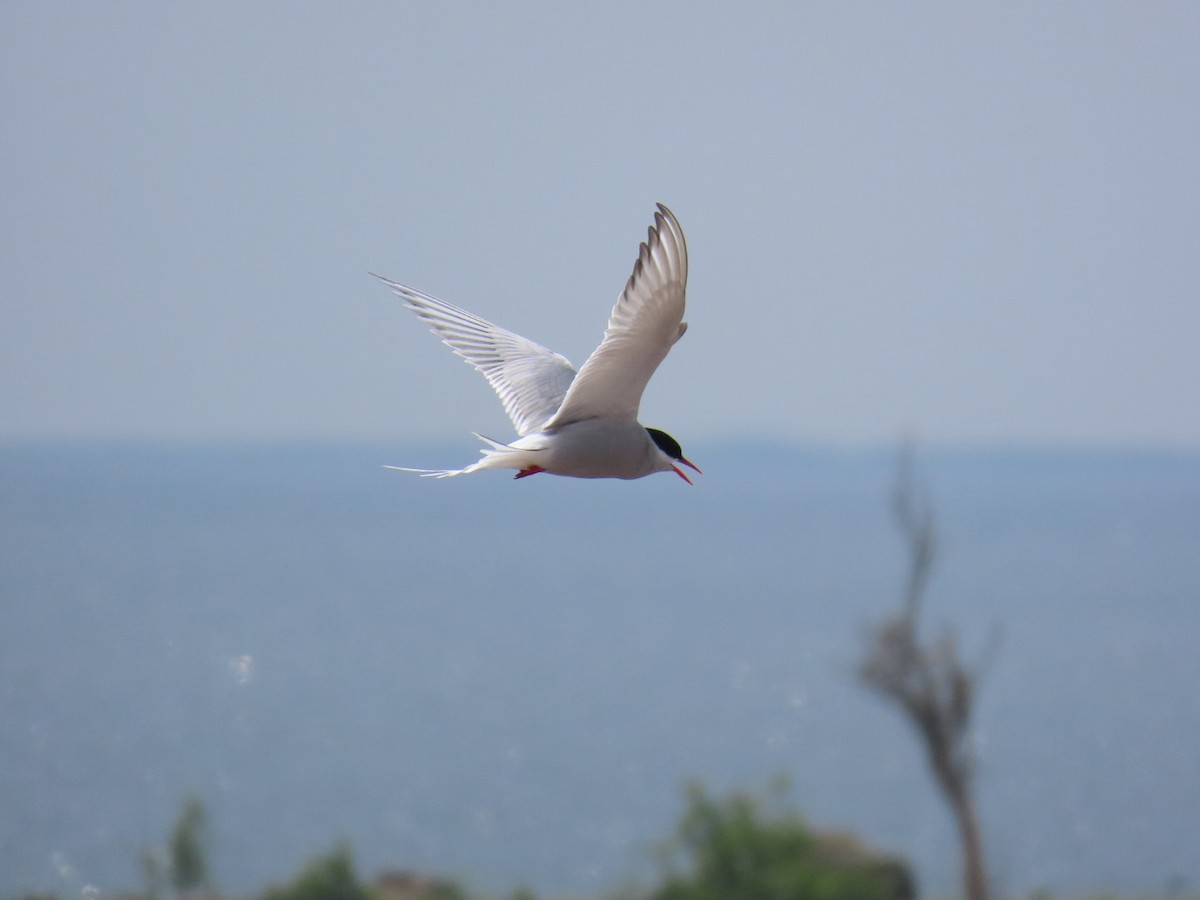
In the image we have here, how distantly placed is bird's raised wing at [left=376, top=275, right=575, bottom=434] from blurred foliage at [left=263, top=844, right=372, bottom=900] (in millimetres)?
14708

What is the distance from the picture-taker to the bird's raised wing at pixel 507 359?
6.52m

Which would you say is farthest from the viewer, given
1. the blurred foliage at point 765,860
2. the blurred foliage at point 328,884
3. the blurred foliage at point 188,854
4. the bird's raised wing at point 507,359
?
the blurred foliage at point 188,854

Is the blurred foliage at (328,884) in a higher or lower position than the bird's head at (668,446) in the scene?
lower

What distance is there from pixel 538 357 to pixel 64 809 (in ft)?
169

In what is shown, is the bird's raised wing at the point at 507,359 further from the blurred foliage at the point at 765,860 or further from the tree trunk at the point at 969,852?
the tree trunk at the point at 969,852

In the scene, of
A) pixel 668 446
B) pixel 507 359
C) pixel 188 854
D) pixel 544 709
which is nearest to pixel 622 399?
pixel 668 446

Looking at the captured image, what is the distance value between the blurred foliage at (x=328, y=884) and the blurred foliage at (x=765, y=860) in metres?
4.39

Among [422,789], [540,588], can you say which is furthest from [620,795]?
[540,588]

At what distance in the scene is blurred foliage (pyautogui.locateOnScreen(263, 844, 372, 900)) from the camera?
20797 millimetres

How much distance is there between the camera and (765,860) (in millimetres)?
21312

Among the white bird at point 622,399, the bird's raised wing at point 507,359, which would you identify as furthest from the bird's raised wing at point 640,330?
the bird's raised wing at point 507,359

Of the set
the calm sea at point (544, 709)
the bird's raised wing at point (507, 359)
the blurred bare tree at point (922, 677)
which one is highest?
the bird's raised wing at point (507, 359)

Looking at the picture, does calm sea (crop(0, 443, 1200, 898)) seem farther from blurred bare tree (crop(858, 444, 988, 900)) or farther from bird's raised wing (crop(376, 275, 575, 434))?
bird's raised wing (crop(376, 275, 575, 434))

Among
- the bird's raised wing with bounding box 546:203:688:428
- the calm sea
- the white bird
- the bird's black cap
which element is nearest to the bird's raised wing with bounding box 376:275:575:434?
the white bird
